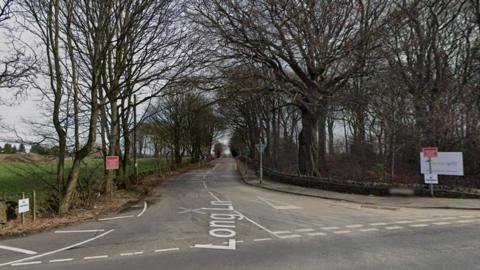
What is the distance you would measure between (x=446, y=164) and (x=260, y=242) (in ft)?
48.4

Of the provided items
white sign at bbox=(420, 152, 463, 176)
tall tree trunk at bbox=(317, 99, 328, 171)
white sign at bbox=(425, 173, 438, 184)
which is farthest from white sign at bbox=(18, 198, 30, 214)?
tall tree trunk at bbox=(317, 99, 328, 171)

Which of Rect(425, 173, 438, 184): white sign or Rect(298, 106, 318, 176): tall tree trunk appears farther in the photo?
Rect(298, 106, 318, 176): tall tree trunk

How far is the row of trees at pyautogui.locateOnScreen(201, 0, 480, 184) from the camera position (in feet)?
89.1

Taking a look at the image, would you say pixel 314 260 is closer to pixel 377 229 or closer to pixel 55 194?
pixel 377 229

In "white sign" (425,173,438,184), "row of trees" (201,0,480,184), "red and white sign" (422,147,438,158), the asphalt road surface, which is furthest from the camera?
"row of trees" (201,0,480,184)

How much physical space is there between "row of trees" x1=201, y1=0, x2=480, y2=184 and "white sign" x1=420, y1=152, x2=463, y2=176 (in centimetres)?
338

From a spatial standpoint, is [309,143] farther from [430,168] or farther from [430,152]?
[430,168]

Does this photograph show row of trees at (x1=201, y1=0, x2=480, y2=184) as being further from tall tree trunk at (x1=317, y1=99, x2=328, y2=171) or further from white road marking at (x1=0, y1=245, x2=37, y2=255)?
white road marking at (x1=0, y1=245, x2=37, y2=255)

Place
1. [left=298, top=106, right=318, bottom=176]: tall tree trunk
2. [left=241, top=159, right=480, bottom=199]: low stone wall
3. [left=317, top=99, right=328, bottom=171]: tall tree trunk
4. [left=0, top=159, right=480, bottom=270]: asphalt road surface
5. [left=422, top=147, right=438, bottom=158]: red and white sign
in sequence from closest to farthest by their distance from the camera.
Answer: [left=0, top=159, right=480, bottom=270]: asphalt road surface
[left=241, top=159, right=480, bottom=199]: low stone wall
[left=422, top=147, right=438, bottom=158]: red and white sign
[left=317, top=99, right=328, bottom=171]: tall tree trunk
[left=298, top=106, right=318, bottom=176]: tall tree trunk

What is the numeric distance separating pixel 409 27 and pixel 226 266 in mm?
28659

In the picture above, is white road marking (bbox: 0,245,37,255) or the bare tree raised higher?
the bare tree

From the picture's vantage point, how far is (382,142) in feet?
99.0

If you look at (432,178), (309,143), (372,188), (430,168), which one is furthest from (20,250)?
(309,143)

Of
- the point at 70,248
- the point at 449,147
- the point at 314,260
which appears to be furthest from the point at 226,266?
the point at 449,147
